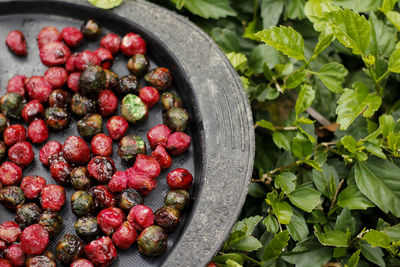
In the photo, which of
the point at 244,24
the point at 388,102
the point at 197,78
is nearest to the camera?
the point at 197,78

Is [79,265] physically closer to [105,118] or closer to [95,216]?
[95,216]

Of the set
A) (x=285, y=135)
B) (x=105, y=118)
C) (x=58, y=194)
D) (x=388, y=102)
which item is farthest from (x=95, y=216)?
(x=388, y=102)

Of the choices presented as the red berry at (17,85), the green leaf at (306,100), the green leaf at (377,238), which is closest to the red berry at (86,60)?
the red berry at (17,85)

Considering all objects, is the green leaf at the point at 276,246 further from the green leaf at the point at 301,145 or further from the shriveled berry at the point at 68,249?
the shriveled berry at the point at 68,249

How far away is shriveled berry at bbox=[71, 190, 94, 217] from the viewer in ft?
3.91

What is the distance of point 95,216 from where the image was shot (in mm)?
1244

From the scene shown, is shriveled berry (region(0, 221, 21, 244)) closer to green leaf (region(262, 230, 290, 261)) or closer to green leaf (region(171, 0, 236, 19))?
green leaf (region(262, 230, 290, 261))

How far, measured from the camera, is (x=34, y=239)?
112cm

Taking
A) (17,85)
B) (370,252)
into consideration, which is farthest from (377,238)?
(17,85)

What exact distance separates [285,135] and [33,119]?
2.89 ft

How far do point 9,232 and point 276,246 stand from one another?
79cm

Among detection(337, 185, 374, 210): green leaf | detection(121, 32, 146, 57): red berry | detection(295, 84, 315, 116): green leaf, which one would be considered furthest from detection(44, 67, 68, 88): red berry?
detection(337, 185, 374, 210): green leaf

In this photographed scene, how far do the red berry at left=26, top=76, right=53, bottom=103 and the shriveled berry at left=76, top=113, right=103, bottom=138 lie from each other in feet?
0.57

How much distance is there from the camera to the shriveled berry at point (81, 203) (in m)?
1.19
